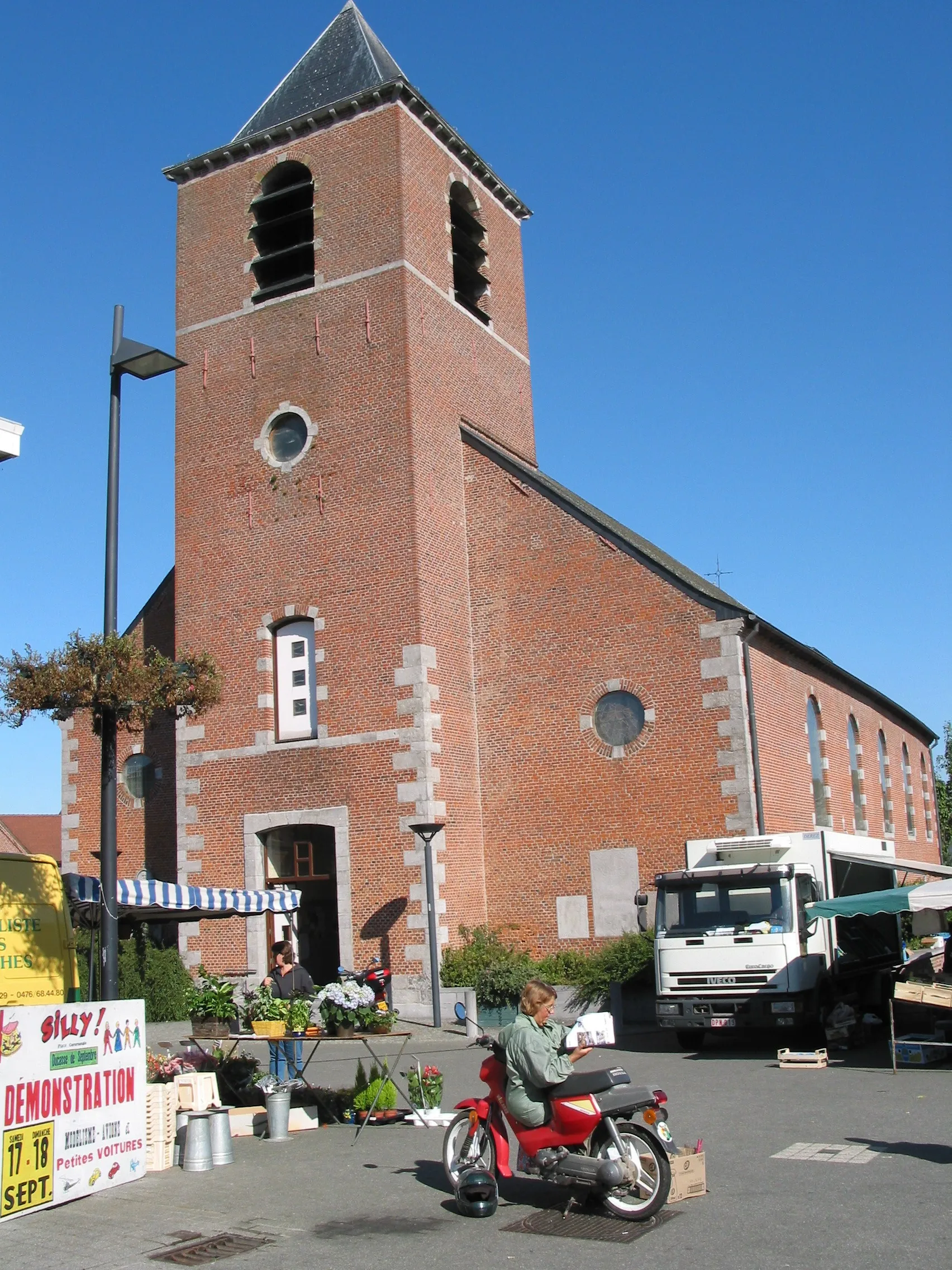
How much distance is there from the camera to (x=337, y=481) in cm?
2175

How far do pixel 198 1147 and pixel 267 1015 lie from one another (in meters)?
1.80

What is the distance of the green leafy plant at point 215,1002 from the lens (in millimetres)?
11688

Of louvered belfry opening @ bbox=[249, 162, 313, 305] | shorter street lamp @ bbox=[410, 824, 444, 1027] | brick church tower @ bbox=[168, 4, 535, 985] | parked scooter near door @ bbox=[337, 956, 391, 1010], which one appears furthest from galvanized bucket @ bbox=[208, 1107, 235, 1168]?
louvered belfry opening @ bbox=[249, 162, 313, 305]

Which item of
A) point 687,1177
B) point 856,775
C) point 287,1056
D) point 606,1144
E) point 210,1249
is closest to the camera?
point 210,1249

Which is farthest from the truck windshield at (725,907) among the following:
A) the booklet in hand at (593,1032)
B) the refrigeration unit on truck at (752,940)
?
the booklet in hand at (593,1032)

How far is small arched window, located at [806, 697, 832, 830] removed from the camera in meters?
23.7

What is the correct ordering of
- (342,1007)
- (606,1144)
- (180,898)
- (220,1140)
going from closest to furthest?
(606,1144) → (220,1140) → (342,1007) → (180,898)

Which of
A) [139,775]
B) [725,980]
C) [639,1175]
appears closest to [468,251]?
[139,775]

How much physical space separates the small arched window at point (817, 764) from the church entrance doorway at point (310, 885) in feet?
30.8

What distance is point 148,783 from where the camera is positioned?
23.5m

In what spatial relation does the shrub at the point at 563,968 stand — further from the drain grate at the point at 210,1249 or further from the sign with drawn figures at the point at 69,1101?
the drain grate at the point at 210,1249

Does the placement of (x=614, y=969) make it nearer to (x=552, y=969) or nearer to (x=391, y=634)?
(x=552, y=969)

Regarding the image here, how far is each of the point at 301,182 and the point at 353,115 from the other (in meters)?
1.70

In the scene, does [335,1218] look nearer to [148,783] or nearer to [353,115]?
[148,783]
